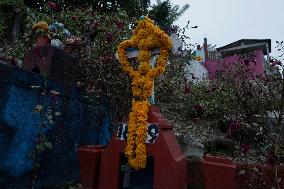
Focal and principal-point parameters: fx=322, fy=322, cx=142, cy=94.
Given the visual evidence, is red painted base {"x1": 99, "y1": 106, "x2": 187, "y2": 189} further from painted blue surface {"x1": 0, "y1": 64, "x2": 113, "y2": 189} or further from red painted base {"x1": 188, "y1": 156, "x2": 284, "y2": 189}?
painted blue surface {"x1": 0, "y1": 64, "x2": 113, "y2": 189}

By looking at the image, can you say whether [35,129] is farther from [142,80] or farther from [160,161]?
[160,161]

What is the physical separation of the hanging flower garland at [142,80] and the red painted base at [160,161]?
171 millimetres

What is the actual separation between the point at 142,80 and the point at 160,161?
1.43 metres

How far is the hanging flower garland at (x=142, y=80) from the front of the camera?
17.5 feet

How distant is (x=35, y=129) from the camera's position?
5.63m

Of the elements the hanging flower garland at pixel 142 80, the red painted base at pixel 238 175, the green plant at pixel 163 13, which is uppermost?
the green plant at pixel 163 13

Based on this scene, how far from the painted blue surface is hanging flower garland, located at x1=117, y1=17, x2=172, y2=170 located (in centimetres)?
157

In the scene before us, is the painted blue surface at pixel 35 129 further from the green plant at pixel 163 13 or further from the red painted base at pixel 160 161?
the green plant at pixel 163 13

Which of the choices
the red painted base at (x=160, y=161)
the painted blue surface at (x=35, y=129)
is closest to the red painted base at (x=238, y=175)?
the red painted base at (x=160, y=161)

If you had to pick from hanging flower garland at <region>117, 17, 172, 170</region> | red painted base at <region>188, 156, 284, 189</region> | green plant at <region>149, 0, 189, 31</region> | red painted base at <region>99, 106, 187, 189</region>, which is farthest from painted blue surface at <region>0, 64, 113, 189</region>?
green plant at <region>149, 0, 189, 31</region>

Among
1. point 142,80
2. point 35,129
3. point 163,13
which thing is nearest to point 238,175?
point 142,80

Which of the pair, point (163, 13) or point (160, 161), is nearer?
point (160, 161)

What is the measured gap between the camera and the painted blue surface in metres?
Answer: 5.06

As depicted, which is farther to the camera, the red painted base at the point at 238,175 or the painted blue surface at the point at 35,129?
the painted blue surface at the point at 35,129
